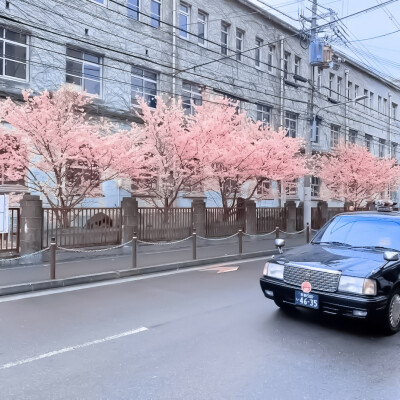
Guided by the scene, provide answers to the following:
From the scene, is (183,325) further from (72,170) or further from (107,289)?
(72,170)

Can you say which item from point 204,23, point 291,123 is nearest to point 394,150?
point 291,123

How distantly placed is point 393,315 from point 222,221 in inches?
487

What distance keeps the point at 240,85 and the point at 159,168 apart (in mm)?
11100

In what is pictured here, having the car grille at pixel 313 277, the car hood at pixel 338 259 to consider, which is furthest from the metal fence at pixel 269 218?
the car grille at pixel 313 277

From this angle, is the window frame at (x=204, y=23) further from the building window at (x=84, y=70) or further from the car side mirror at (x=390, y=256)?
the car side mirror at (x=390, y=256)

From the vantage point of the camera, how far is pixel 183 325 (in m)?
5.75

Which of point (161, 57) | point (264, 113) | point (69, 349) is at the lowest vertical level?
point (69, 349)

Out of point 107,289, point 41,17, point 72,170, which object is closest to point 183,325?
point 107,289

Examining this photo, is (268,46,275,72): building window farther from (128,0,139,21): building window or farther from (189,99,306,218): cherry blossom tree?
(128,0,139,21): building window

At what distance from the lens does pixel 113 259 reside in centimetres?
1190

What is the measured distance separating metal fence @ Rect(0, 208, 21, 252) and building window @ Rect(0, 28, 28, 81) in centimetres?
757

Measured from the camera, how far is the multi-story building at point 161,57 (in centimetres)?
1639

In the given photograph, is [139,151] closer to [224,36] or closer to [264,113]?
[224,36]

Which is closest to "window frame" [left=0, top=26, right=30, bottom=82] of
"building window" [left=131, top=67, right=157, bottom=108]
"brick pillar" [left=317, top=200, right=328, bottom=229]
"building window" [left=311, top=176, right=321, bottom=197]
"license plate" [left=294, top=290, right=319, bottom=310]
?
"building window" [left=131, top=67, right=157, bottom=108]
